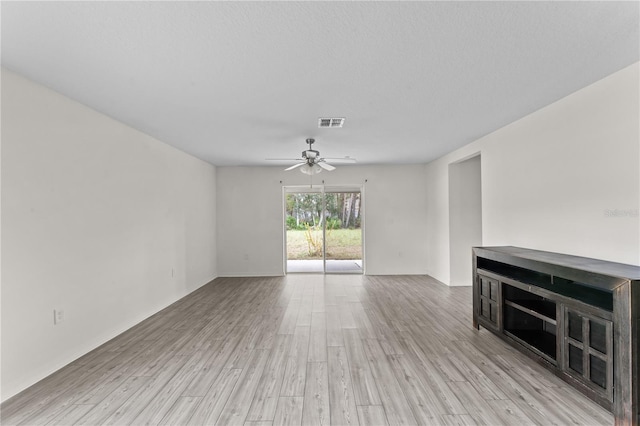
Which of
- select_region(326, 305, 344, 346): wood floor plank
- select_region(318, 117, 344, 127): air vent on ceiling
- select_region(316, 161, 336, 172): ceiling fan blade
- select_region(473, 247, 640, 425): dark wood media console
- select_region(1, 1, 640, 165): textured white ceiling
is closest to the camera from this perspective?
select_region(1, 1, 640, 165): textured white ceiling

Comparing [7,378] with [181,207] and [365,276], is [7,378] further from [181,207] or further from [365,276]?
[365,276]

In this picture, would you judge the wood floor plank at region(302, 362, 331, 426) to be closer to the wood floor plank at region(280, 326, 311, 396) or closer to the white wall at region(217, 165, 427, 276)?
the wood floor plank at region(280, 326, 311, 396)

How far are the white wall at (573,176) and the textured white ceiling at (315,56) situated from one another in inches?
8.4

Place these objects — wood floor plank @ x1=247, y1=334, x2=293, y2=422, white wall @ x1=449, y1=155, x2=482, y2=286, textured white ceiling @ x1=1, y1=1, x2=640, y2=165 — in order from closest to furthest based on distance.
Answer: textured white ceiling @ x1=1, y1=1, x2=640, y2=165 → wood floor plank @ x1=247, y1=334, x2=293, y2=422 → white wall @ x1=449, y1=155, x2=482, y2=286

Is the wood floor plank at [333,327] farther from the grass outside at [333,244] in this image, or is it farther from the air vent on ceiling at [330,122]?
the grass outside at [333,244]

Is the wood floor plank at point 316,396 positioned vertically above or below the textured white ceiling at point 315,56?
below

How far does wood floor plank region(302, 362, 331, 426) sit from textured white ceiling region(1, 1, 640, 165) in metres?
2.46

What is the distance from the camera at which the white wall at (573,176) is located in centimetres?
238

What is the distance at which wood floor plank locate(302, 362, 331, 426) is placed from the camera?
1980 millimetres

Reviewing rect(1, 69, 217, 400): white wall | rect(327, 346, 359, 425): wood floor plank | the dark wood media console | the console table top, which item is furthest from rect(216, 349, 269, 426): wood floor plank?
the console table top

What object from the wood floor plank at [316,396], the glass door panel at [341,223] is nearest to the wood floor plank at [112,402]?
the wood floor plank at [316,396]

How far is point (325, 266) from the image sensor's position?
700 centimetres

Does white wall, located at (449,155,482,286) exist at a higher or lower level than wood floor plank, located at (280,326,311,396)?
higher

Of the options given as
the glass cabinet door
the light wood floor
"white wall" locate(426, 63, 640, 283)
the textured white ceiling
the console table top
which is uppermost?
the textured white ceiling
